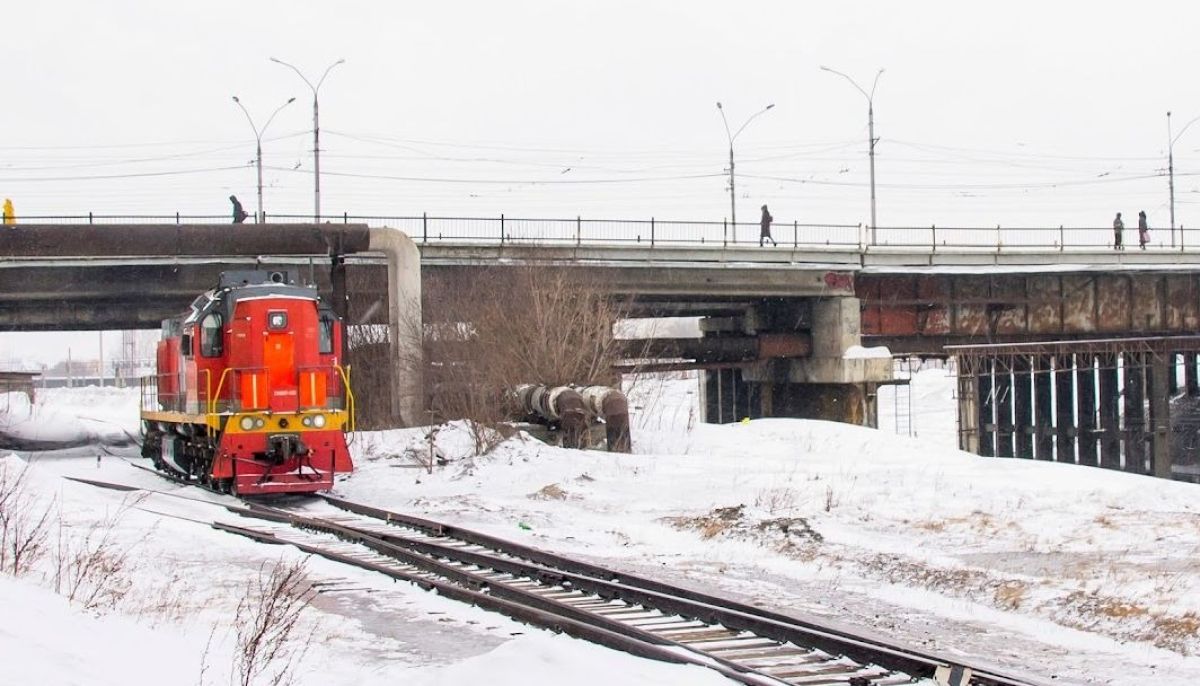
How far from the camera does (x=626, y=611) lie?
10008 mm

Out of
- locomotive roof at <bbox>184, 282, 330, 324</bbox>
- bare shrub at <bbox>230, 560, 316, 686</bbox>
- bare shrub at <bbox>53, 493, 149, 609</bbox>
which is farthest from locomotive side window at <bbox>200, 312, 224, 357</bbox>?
bare shrub at <bbox>230, 560, 316, 686</bbox>

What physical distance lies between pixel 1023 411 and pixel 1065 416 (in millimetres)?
1691

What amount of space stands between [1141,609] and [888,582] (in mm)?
2557

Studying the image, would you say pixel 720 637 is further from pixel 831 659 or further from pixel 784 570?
pixel 784 570

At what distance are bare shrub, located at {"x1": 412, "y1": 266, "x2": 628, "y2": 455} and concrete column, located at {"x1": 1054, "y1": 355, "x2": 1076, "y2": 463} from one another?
1049 inches

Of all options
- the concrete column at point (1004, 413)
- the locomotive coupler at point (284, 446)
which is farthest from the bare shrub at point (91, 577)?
the concrete column at point (1004, 413)

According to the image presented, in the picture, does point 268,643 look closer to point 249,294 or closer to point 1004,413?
point 249,294

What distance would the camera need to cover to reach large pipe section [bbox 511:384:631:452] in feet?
79.0

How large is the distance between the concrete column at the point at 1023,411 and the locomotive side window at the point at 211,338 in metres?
35.2

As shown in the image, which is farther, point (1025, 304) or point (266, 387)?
point (1025, 304)

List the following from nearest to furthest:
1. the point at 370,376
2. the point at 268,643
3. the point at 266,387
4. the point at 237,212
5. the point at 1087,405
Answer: the point at 268,643, the point at 266,387, the point at 370,376, the point at 237,212, the point at 1087,405

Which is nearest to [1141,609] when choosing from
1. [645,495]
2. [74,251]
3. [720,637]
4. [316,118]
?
[720,637]

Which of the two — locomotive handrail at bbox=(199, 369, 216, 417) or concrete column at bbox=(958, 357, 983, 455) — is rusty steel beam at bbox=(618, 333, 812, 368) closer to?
concrete column at bbox=(958, 357, 983, 455)

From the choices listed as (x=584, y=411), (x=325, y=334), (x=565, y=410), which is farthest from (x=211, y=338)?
(x=584, y=411)
